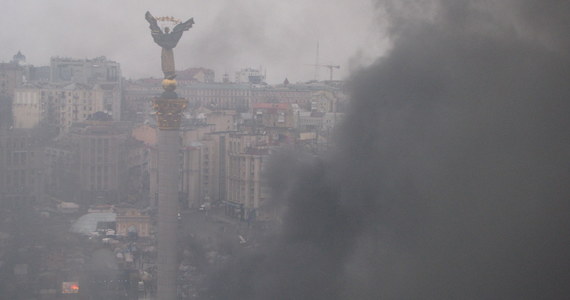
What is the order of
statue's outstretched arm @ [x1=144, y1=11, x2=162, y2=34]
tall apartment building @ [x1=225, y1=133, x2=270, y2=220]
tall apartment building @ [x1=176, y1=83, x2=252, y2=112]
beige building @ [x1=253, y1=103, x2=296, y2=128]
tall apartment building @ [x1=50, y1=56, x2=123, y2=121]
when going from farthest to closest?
tall apartment building @ [x1=50, y1=56, x2=123, y2=121]
tall apartment building @ [x1=176, y1=83, x2=252, y2=112]
beige building @ [x1=253, y1=103, x2=296, y2=128]
tall apartment building @ [x1=225, y1=133, x2=270, y2=220]
statue's outstretched arm @ [x1=144, y1=11, x2=162, y2=34]

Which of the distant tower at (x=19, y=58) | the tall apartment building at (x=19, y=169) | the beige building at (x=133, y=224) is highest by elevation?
the distant tower at (x=19, y=58)

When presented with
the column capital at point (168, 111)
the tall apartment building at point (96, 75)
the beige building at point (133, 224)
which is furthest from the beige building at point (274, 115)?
the column capital at point (168, 111)

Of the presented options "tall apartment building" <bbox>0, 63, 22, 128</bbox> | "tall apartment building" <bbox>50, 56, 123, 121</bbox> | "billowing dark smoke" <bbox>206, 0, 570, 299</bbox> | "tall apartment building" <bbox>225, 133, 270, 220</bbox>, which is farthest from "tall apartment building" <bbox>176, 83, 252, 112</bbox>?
"billowing dark smoke" <bbox>206, 0, 570, 299</bbox>

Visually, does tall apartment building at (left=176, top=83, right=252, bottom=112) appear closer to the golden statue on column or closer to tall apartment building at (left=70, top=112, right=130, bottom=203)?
tall apartment building at (left=70, top=112, right=130, bottom=203)

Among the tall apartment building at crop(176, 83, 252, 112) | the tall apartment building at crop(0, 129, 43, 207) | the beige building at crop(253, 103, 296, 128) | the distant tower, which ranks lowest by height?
the tall apartment building at crop(0, 129, 43, 207)

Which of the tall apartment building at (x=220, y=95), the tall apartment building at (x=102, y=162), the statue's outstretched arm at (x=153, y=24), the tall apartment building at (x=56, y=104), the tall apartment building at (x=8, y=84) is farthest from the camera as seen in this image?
the tall apartment building at (x=56, y=104)

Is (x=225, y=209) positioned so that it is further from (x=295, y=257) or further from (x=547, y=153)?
(x=547, y=153)

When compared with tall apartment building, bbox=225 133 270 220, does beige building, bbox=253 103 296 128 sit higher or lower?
higher

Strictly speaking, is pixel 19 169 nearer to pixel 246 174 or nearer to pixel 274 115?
pixel 246 174

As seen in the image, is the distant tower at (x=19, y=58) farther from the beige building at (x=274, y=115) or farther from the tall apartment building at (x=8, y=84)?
the beige building at (x=274, y=115)
